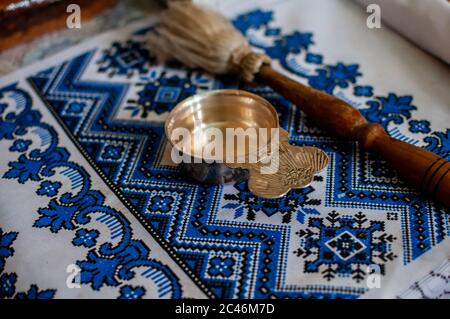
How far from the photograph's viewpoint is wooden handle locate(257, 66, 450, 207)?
0.91m

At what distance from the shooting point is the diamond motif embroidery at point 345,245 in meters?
0.88

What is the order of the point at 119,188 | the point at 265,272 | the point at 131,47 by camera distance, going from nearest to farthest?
the point at 265,272, the point at 119,188, the point at 131,47

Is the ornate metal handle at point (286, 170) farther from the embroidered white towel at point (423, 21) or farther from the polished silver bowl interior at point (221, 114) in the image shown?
the embroidered white towel at point (423, 21)

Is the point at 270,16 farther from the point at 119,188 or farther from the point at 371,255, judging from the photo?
the point at 371,255

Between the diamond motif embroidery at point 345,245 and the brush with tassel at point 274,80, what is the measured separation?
0.47 ft

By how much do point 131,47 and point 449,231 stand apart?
828 mm

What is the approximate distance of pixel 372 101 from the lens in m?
1.15

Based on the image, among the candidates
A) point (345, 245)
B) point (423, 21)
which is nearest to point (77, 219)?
point (345, 245)

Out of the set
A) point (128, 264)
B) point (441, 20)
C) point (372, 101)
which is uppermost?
point (441, 20)

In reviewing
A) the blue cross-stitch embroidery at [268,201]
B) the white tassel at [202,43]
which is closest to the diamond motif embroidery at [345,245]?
the blue cross-stitch embroidery at [268,201]

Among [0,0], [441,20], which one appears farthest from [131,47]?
[441,20]

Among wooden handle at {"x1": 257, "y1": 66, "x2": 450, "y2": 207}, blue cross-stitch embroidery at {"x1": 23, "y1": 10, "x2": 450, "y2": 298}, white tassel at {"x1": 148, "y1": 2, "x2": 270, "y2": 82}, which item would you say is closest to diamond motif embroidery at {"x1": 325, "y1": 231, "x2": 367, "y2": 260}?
blue cross-stitch embroidery at {"x1": 23, "y1": 10, "x2": 450, "y2": 298}

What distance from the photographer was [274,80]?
1145 millimetres

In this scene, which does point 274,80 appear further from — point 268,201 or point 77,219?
point 77,219
